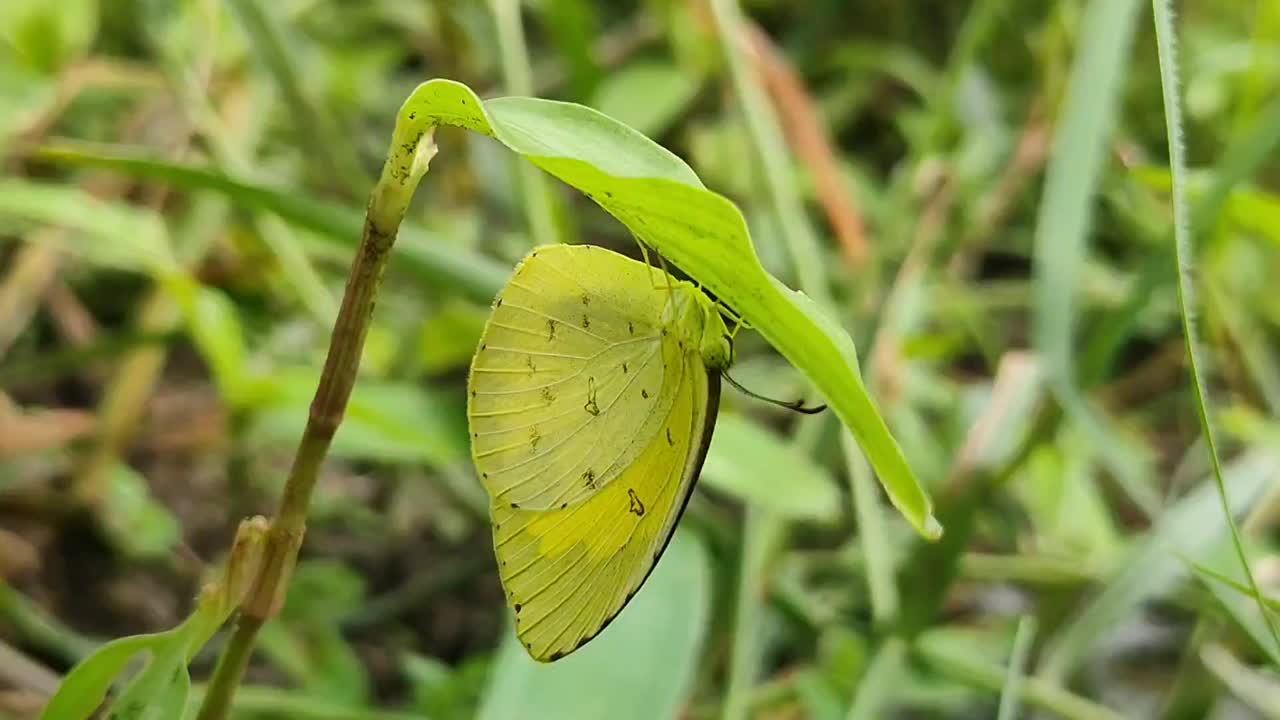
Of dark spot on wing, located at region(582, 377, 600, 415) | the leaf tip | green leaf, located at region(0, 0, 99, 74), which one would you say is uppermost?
green leaf, located at region(0, 0, 99, 74)

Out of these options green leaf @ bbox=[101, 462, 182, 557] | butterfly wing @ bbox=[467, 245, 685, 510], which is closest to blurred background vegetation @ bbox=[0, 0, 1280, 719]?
green leaf @ bbox=[101, 462, 182, 557]

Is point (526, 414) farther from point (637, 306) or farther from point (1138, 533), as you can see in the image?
point (1138, 533)

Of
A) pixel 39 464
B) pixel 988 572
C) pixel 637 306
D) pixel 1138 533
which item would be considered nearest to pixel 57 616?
pixel 39 464

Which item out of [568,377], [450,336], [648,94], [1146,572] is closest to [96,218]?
[450,336]

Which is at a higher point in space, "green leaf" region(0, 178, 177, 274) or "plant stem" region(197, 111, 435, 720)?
"green leaf" region(0, 178, 177, 274)

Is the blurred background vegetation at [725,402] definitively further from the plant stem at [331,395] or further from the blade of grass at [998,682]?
the plant stem at [331,395]

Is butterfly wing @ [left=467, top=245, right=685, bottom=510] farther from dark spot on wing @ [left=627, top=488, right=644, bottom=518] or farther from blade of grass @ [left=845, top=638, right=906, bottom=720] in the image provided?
blade of grass @ [left=845, top=638, right=906, bottom=720]

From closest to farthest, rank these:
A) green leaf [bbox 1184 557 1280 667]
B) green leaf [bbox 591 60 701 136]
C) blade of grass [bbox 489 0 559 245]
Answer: green leaf [bbox 1184 557 1280 667], blade of grass [bbox 489 0 559 245], green leaf [bbox 591 60 701 136]

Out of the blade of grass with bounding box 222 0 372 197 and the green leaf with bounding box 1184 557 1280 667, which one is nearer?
the green leaf with bounding box 1184 557 1280 667
